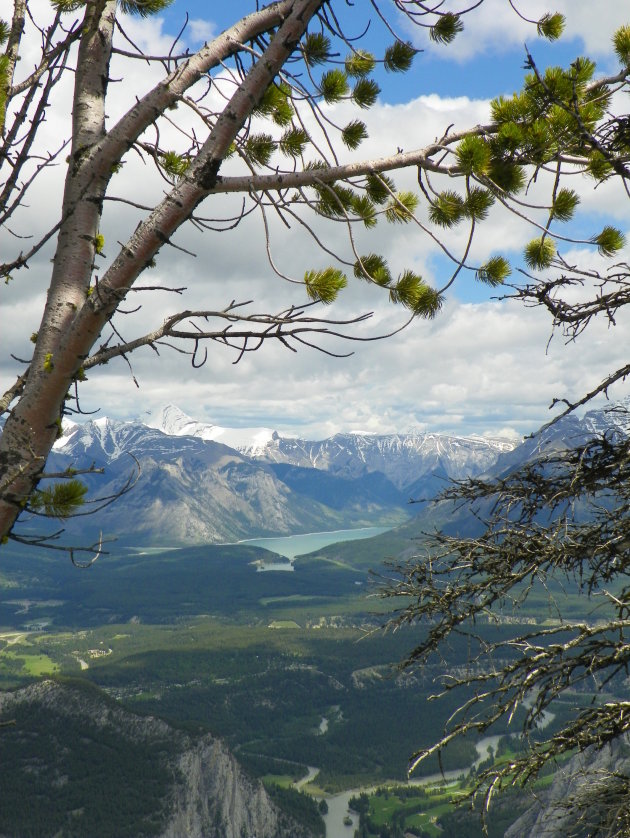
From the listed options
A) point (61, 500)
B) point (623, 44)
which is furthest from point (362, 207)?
point (61, 500)

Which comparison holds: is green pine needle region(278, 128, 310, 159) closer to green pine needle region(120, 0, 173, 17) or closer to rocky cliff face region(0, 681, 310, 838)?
green pine needle region(120, 0, 173, 17)

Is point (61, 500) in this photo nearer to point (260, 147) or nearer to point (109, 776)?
point (260, 147)

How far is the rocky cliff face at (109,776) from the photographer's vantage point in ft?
218

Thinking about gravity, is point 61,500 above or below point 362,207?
below

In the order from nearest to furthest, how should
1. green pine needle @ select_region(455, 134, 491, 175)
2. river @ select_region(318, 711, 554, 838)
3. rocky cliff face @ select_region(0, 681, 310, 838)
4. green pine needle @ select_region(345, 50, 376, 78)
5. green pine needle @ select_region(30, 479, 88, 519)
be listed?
green pine needle @ select_region(30, 479, 88, 519), green pine needle @ select_region(455, 134, 491, 175), green pine needle @ select_region(345, 50, 376, 78), rocky cliff face @ select_region(0, 681, 310, 838), river @ select_region(318, 711, 554, 838)

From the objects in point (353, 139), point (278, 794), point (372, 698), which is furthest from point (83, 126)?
point (372, 698)

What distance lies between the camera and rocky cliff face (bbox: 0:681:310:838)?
66.5m

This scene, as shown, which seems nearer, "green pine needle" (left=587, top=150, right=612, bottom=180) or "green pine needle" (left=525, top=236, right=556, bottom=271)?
"green pine needle" (left=587, top=150, right=612, bottom=180)

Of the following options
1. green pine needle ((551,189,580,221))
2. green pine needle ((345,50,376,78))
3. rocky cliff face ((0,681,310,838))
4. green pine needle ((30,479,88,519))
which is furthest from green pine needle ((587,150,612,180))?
rocky cliff face ((0,681,310,838))

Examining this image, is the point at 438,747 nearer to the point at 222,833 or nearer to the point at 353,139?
the point at 353,139

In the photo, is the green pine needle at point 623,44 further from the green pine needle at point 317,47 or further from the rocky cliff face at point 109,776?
the rocky cliff face at point 109,776

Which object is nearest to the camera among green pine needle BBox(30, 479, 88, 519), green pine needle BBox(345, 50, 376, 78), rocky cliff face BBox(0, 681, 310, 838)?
green pine needle BBox(30, 479, 88, 519)

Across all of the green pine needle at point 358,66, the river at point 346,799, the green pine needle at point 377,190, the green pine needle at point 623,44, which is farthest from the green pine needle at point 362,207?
the river at point 346,799

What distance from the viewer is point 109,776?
71562mm
